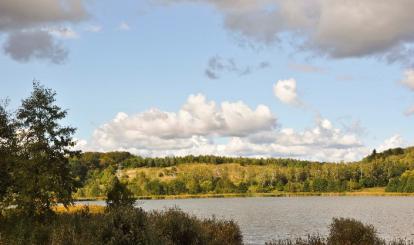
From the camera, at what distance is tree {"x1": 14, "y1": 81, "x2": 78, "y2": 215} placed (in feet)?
140

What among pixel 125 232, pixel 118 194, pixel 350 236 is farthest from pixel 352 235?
pixel 118 194

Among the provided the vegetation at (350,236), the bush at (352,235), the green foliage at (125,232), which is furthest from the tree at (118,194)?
the bush at (352,235)

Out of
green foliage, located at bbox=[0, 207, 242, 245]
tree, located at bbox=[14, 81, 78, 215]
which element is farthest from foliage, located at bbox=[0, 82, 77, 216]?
green foliage, located at bbox=[0, 207, 242, 245]

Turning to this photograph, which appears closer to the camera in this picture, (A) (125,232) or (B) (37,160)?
(A) (125,232)

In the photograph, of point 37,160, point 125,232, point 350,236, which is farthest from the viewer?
point 37,160

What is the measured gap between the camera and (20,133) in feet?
152

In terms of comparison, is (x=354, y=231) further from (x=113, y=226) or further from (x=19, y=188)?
(x=19, y=188)

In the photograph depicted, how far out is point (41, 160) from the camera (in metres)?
43.6

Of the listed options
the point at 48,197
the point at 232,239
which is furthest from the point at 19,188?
the point at 232,239

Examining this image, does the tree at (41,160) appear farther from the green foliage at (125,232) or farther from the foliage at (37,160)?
the green foliage at (125,232)

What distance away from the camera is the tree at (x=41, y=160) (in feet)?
140

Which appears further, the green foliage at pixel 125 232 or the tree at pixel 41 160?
the tree at pixel 41 160

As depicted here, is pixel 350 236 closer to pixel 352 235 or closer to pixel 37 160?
pixel 352 235

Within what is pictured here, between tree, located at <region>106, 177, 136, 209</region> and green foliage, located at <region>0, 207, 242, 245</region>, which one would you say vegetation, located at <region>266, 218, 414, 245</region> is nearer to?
green foliage, located at <region>0, 207, 242, 245</region>
